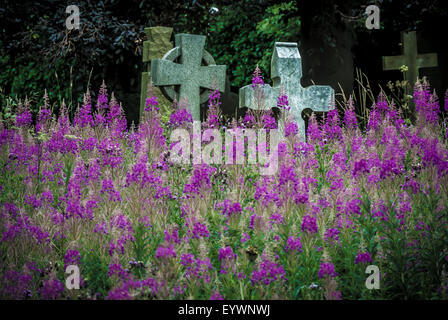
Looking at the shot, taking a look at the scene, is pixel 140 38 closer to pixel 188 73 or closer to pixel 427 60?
pixel 188 73

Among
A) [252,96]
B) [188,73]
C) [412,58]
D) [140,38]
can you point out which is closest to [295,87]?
[252,96]

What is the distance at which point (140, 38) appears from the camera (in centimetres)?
1001

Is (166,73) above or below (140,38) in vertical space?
below

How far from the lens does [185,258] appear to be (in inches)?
→ 99.3

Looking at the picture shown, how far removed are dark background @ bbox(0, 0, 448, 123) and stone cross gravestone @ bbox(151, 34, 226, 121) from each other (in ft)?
8.20

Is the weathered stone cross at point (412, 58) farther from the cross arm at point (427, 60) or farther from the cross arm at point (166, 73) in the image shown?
the cross arm at point (166, 73)

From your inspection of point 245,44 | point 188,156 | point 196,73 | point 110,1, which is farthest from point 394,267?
point 245,44

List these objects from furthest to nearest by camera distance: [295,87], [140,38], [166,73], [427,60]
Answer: [140,38] < [427,60] < [166,73] < [295,87]

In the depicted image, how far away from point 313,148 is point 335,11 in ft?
19.8

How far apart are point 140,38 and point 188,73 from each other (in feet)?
10.8

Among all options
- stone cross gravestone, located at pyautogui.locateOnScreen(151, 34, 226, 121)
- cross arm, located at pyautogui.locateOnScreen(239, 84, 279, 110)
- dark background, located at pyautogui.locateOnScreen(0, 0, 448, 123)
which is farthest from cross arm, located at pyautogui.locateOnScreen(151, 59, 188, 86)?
dark background, located at pyautogui.locateOnScreen(0, 0, 448, 123)

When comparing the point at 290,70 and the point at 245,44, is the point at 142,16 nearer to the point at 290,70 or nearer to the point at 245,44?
the point at 245,44

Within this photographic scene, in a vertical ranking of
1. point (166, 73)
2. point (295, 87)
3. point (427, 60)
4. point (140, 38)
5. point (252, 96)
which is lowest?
point (252, 96)

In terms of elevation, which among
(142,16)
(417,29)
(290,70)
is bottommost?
(290,70)
